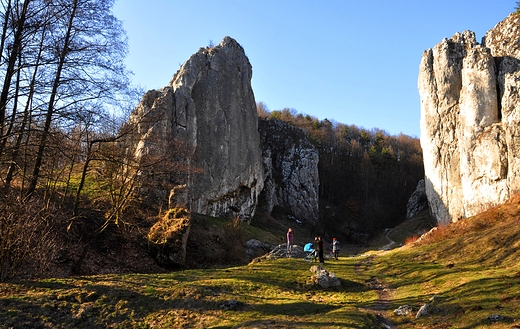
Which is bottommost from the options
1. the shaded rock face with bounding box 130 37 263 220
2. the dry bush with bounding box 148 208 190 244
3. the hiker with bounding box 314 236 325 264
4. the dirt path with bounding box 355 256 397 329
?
the dirt path with bounding box 355 256 397 329

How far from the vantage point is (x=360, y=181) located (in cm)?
8731

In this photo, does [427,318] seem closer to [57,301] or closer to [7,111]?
[57,301]

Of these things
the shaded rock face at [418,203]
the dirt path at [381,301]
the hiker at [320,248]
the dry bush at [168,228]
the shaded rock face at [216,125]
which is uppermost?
the shaded rock face at [216,125]

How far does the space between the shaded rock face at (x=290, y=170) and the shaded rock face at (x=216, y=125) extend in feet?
54.3

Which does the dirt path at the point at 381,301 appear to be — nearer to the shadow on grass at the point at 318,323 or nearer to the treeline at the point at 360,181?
the shadow on grass at the point at 318,323

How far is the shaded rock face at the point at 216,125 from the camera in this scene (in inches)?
1528

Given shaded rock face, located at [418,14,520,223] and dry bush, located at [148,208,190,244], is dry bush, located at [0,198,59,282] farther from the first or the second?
shaded rock face, located at [418,14,520,223]

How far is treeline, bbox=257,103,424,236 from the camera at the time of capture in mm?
73688

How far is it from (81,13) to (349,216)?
69776 mm

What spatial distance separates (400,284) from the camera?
1524 centimetres

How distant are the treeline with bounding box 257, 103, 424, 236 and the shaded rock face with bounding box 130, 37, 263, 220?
23.4 m

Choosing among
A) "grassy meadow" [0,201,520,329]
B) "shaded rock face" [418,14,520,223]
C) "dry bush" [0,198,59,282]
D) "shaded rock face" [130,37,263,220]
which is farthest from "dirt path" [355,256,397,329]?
"shaded rock face" [418,14,520,223]

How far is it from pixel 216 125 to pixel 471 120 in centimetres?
2692

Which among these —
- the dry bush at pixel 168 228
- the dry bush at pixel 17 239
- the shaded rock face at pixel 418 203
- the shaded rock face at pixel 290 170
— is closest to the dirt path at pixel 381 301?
the dry bush at pixel 17 239
